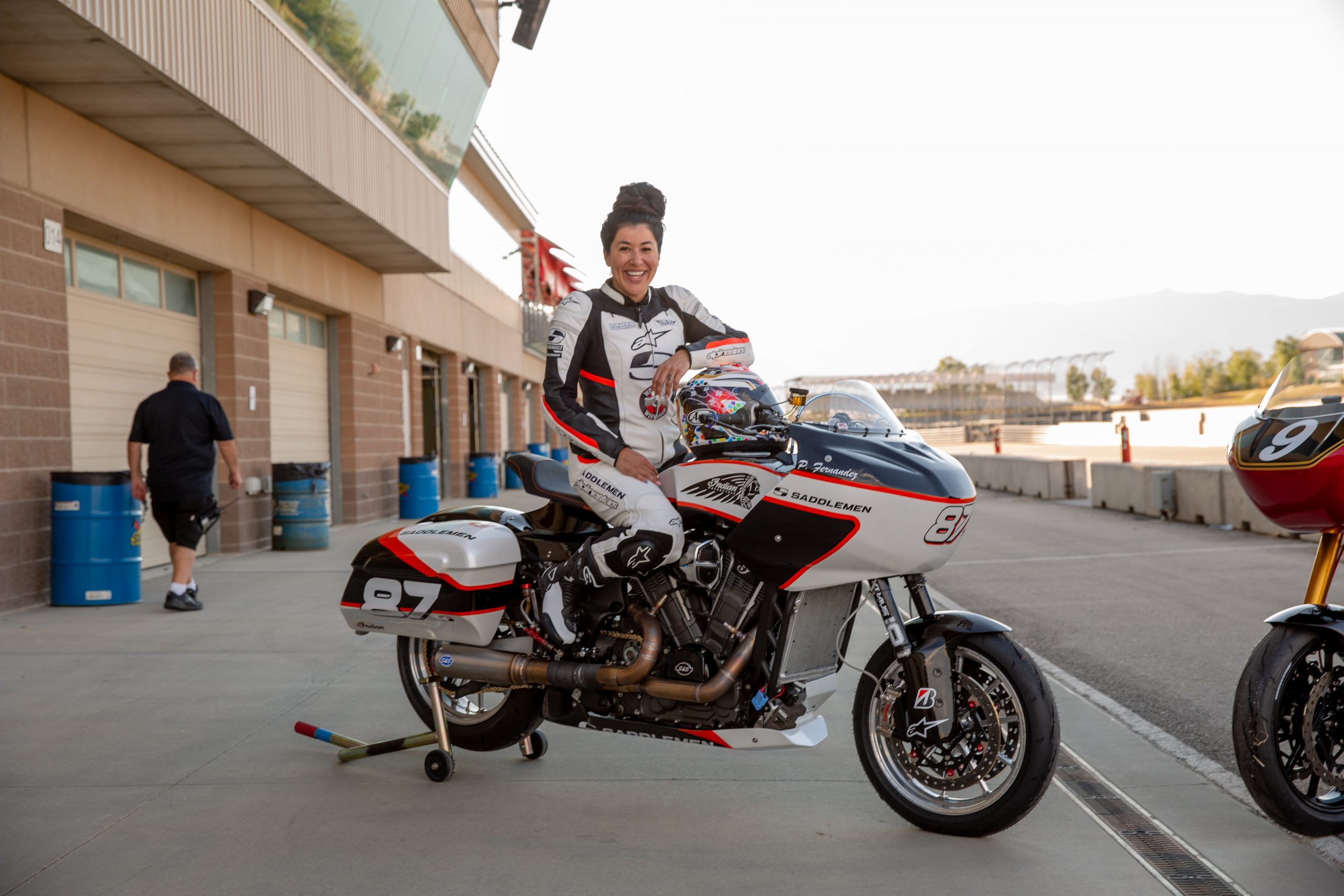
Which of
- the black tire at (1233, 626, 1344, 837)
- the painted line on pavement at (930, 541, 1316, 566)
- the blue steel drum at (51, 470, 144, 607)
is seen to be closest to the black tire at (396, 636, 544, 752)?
→ the black tire at (1233, 626, 1344, 837)

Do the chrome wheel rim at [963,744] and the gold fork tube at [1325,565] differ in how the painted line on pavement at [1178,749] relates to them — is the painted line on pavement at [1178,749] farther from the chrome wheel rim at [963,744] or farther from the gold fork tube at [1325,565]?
the gold fork tube at [1325,565]

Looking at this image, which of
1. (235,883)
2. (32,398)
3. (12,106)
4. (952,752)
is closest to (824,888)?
(952,752)

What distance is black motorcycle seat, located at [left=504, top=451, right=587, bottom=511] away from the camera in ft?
13.0

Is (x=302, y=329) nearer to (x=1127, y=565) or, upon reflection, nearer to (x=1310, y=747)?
(x=1127, y=565)

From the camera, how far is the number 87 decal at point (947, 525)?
324cm

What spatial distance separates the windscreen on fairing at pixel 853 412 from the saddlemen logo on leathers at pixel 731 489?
0.83 feet

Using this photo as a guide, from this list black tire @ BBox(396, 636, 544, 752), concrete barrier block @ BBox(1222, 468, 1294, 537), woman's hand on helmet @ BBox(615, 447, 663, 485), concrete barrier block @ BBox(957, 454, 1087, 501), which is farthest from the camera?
concrete barrier block @ BBox(957, 454, 1087, 501)

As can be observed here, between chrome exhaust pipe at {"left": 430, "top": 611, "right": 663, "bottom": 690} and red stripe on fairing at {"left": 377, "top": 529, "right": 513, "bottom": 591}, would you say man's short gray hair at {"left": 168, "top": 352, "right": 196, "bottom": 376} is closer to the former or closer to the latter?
red stripe on fairing at {"left": 377, "top": 529, "right": 513, "bottom": 591}

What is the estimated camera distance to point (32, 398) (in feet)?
27.7

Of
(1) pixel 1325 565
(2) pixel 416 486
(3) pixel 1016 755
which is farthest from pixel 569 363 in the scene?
(2) pixel 416 486

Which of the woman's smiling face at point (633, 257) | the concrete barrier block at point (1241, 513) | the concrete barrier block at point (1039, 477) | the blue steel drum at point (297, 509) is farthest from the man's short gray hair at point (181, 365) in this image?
the concrete barrier block at point (1039, 477)

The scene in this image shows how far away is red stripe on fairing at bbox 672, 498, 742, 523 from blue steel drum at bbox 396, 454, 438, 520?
46.2ft

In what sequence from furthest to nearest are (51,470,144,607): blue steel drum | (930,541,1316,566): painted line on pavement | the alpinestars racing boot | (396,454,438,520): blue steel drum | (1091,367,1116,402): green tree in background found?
(1091,367,1116,402): green tree in background < (396,454,438,520): blue steel drum < (930,541,1316,566): painted line on pavement < (51,470,144,607): blue steel drum < the alpinestars racing boot

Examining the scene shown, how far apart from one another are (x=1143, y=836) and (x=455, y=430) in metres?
22.0
